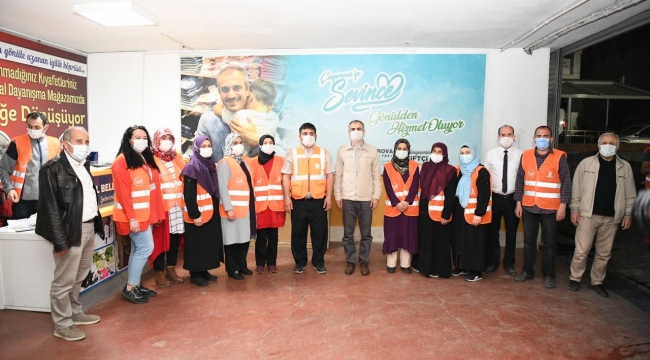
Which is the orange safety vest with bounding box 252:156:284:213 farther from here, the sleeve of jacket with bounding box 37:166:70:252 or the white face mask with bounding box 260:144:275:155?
the sleeve of jacket with bounding box 37:166:70:252

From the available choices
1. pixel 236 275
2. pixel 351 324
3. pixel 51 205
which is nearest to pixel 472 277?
pixel 351 324

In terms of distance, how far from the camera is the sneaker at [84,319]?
3363 mm

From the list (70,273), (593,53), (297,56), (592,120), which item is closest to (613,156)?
(297,56)

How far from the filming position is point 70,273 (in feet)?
10.2

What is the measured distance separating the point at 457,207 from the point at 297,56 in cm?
309

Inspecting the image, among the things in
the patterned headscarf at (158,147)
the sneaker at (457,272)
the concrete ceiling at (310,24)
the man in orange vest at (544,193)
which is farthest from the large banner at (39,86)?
the man in orange vest at (544,193)

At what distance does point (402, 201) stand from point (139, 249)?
253 centimetres

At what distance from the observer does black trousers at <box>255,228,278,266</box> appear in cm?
464

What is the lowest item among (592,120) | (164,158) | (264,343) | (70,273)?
(264,343)

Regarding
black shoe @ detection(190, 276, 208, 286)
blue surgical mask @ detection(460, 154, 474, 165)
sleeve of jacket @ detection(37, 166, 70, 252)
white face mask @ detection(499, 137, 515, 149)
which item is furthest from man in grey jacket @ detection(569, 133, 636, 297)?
sleeve of jacket @ detection(37, 166, 70, 252)

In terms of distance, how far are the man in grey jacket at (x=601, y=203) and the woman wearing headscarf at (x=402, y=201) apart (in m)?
1.51

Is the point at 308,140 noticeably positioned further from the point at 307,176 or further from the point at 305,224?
the point at 305,224

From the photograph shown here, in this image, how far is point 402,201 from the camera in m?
4.54

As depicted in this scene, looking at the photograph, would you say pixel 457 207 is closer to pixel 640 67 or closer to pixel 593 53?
pixel 640 67
